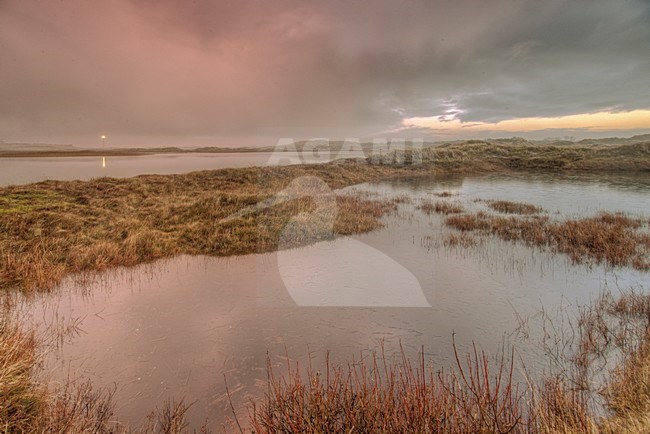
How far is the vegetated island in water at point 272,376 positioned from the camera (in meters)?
3.86

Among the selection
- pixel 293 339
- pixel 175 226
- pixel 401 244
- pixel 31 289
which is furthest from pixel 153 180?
pixel 293 339

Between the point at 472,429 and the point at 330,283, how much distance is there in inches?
275

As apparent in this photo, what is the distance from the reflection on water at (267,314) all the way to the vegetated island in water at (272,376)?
22.1 inches

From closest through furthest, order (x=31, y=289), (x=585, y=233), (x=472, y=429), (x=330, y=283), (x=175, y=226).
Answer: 1. (x=472, y=429)
2. (x=31, y=289)
3. (x=330, y=283)
4. (x=585, y=233)
5. (x=175, y=226)

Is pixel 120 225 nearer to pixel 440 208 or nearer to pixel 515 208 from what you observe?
pixel 440 208

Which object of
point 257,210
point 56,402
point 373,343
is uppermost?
point 257,210

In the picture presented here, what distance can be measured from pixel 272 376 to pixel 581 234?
15.5 meters

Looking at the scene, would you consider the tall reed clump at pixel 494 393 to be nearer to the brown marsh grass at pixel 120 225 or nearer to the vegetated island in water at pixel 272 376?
the vegetated island in water at pixel 272 376

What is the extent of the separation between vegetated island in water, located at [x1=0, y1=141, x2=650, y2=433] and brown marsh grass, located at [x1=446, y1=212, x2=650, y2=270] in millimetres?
174

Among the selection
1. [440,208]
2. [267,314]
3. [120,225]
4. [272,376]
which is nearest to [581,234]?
[440,208]

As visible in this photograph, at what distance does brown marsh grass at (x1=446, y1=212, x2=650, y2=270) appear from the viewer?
11.9 m

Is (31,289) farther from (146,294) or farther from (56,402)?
(56,402)

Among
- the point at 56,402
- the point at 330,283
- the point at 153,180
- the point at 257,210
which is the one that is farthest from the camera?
the point at 153,180

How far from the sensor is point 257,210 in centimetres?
1888
